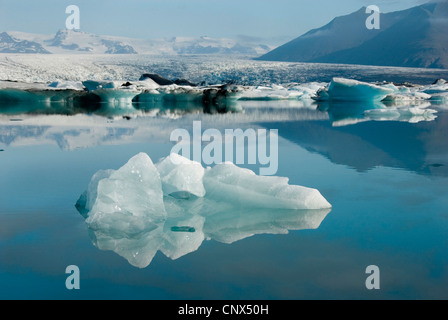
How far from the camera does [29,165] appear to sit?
5207 mm

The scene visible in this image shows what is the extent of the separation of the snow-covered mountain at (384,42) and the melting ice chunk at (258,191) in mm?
86231

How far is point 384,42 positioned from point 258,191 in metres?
97.7

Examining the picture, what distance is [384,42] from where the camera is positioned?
92.9 m

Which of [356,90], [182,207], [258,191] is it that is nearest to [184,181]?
[182,207]

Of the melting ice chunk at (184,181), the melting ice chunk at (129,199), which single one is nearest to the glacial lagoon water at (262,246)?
the melting ice chunk at (129,199)

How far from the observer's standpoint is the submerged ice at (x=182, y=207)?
2.51 m

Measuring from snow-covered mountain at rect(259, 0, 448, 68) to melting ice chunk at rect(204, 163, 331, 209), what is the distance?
86231mm

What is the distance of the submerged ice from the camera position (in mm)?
2506

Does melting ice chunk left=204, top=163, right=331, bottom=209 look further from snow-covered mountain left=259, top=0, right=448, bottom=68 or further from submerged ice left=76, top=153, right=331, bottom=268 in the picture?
snow-covered mountain left=259, top=0, right=448, bottom=68

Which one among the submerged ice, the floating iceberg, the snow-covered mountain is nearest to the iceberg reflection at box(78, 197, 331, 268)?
the submerged ice

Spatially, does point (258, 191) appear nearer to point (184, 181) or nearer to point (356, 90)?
point (184, 181)
